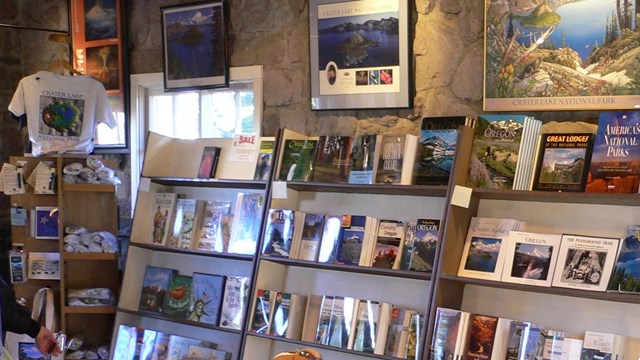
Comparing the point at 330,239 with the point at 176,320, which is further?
the point at 176,320

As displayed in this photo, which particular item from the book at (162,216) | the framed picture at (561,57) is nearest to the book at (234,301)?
the book at (162,216)

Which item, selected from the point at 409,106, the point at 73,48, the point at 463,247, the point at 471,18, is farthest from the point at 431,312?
the point at 73,48

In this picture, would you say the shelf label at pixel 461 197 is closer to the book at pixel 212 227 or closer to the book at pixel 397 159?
the book at pixel 397 159

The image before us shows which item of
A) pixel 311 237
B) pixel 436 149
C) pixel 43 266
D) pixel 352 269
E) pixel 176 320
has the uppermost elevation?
pixel 436 149

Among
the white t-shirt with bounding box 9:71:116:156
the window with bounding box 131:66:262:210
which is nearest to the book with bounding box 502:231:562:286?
the window with bounding box 131:66:262:210

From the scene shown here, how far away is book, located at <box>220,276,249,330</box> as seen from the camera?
150 inches

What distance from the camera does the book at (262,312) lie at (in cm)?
368

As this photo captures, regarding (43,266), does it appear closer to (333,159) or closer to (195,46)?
(195,46)

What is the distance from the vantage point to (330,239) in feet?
11.9

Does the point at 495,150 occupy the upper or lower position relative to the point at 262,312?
upper

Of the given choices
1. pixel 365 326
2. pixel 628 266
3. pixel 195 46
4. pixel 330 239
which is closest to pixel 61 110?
pixel 195 46

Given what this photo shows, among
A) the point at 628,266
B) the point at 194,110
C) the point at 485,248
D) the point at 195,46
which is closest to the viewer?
the point at 628,266

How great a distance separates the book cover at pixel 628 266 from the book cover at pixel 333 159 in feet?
4.19

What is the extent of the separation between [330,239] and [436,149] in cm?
70
